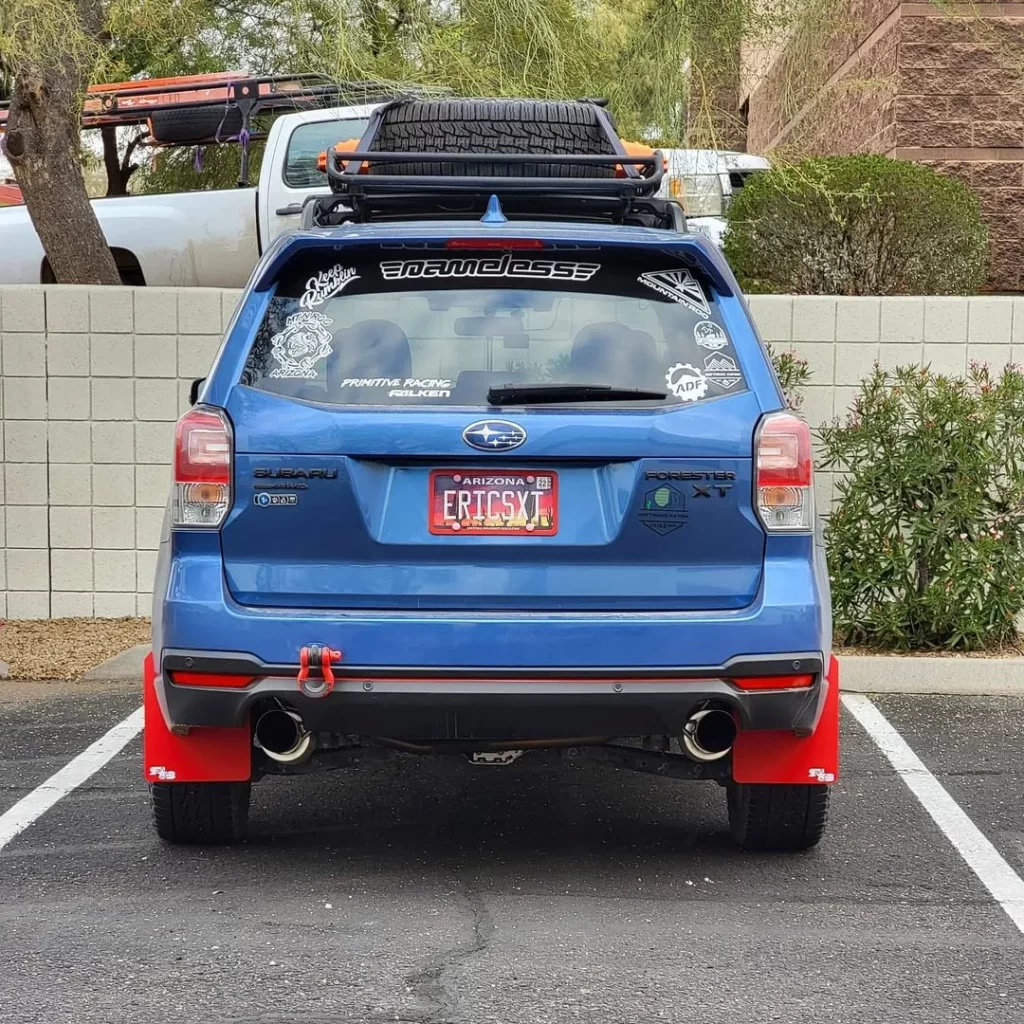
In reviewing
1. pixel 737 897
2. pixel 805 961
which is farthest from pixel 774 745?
pixel 805 961

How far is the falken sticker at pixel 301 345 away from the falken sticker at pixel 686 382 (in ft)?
3.23

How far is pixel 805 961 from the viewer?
418 centimetres

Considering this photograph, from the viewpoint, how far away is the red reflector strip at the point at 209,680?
4.40 metres

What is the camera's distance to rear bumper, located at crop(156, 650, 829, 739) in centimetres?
436

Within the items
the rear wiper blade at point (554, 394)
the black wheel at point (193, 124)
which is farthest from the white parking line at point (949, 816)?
the black wheel at point (193, 124)

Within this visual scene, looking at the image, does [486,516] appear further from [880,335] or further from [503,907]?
[880,335]

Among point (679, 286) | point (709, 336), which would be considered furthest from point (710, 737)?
point (679, 286)

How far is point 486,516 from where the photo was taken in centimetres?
439

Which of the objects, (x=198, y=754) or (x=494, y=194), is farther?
(x=494, y=194)

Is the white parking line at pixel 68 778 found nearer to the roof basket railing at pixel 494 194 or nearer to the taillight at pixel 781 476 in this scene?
the roof basket railing at pixel 494 194

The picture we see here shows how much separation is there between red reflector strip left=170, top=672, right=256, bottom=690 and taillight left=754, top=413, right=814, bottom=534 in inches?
59.3

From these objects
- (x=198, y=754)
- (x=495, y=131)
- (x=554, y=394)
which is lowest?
(x=198, y=754)

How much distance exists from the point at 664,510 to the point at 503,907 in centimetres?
124

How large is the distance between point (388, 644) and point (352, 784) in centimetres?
189
